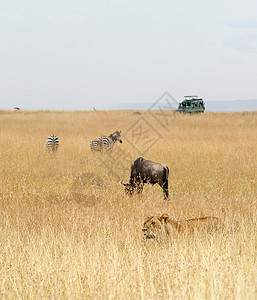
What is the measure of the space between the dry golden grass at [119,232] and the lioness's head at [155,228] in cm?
18

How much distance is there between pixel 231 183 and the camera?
897 centimetres

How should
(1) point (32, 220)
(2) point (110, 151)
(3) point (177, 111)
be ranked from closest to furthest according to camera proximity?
(1) point (32, 220) < (2) point (110, 151) < (3) point (177, 111)

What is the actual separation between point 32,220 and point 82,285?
9.09 feet

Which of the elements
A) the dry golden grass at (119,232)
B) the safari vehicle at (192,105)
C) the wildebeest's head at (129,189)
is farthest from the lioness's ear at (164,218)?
the safari vehicle at (192,105)

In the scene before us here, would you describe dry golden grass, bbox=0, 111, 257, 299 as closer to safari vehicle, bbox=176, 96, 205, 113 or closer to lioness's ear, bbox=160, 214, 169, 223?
lioness's ear, bbox=160, 214, 169, 223

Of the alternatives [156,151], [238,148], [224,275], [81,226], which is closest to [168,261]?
[224,275]

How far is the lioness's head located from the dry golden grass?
0.18 metres

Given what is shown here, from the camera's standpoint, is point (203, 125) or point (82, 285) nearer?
point (82, 285)

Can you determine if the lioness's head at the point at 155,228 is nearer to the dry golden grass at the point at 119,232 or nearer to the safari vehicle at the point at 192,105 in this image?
the dry golden grass at the point at 119,232

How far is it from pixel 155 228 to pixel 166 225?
0.21 meters

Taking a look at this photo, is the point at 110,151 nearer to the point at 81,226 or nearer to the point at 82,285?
the point at 81,226

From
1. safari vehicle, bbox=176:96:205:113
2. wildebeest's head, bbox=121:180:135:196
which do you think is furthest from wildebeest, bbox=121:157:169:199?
safari vehicle, bbox=176:96:205:113

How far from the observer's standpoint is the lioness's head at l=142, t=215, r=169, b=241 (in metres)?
4.09

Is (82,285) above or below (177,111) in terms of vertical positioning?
below
